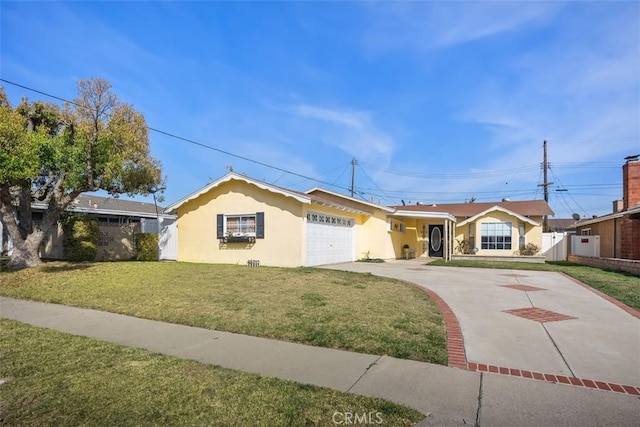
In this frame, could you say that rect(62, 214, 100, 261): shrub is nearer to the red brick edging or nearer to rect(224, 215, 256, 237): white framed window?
rect(224, 215, 256, 237): white framed window

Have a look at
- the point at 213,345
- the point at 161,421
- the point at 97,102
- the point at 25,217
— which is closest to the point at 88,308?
the point at 213,345

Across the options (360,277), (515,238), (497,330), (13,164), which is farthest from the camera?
(515,238)

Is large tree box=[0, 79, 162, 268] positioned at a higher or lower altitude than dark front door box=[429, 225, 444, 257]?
higher

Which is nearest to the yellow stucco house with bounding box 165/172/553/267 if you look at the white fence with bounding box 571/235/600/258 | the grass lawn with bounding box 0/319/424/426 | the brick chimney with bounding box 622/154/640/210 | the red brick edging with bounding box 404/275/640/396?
the white fence with bounding box 571/235/600/258

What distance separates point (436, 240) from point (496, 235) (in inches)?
149

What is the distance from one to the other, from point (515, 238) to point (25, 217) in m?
24.4

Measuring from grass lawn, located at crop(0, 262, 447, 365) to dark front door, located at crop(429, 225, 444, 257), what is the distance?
50.8 feet

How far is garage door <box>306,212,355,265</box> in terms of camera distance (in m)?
17.0

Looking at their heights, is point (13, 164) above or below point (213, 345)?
above

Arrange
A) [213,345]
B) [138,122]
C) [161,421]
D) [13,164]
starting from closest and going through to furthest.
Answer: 1. [161,421]
2. [213,345]
3. [13,164]
4. [138,122]

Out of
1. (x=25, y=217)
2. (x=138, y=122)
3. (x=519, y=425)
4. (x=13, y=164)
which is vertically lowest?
(x=519, y=425)

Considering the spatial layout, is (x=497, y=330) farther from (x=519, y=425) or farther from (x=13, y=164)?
(x=13, y=164)

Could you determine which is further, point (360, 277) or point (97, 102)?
point (97, 102)

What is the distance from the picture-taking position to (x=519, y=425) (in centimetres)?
341
